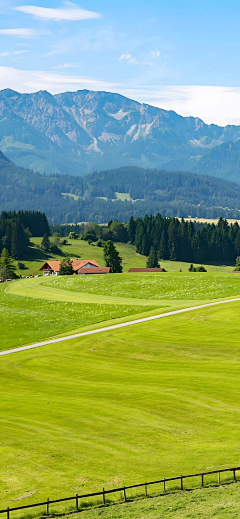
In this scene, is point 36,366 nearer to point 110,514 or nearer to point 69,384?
point 69,384

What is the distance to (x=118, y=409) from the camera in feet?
130

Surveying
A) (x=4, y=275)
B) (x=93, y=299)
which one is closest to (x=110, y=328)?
(x=93, y=299)

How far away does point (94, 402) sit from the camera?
41.7 metres

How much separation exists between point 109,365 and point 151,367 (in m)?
4.48

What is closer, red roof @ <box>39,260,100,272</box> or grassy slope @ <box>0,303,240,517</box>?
grassy slope @ <box>0,303,240,517</box>

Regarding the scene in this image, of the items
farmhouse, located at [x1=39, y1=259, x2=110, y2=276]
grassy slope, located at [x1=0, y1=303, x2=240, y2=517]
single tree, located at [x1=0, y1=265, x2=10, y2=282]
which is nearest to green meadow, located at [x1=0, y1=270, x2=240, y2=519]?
grassy slope, located at [x1=0, y1=303, x2=240, y2=517]

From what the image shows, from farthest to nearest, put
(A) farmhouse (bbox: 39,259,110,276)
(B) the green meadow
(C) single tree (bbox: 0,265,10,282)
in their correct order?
(A) farmhouse (bbox: 39,259,110,276) < (C) single tree (bbox: 0,265,10,282) < (B) the green meadow

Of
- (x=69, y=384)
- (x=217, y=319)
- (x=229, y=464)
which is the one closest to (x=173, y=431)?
(x=229, y=464)

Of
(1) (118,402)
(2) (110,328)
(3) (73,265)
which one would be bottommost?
(1) (118,402)

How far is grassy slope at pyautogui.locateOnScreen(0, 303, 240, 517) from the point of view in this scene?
2923 centimetres

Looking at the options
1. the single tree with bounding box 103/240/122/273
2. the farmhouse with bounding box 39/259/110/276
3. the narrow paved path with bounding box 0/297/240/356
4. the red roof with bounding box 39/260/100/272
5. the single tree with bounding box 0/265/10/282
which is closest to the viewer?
the narrow paved path with bounding box 0/297/240/356

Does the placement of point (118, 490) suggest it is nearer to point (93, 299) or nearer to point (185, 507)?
point (185, 507)

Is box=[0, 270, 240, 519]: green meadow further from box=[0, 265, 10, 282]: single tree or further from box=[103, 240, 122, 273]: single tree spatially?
box=[103, 240, 122, 273]: single tree

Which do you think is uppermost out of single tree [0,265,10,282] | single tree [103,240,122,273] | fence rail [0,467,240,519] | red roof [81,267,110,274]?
single tree [103,240,122,273]
